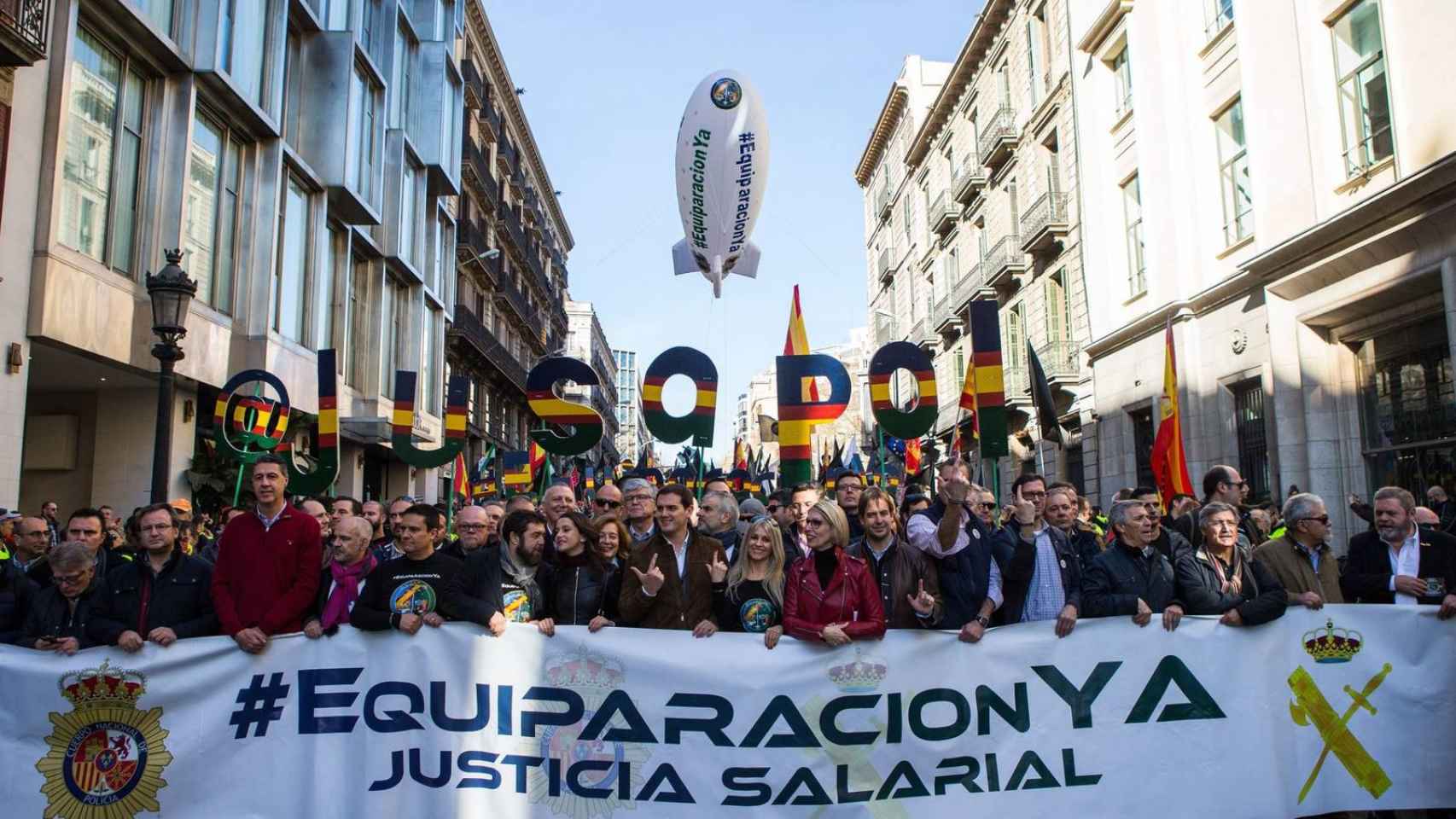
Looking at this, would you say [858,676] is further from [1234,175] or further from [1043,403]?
[1234,175]

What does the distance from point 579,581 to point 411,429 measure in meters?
9.55

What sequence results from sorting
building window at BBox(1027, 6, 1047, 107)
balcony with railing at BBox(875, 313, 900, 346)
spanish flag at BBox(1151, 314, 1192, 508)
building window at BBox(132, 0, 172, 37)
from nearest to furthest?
spanish flag at BBox(1151, 314, 1192, 508)
building window at BBox(132, 0, 172, 37)
building window at BBox(1027, 6, 1047, 107)
balcony with railing at BBox(875, 313, 900, 346)

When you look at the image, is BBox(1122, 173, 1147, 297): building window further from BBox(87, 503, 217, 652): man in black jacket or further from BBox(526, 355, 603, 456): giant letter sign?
BBox(87, 503, 217, 652): man in black jacket

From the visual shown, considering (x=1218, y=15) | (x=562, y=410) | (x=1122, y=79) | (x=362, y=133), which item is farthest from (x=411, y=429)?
(x=1122, y=79)

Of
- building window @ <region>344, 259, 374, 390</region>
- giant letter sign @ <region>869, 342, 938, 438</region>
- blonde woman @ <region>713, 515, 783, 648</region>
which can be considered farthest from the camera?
building window @ <region>344, 259, 374, 390</region>

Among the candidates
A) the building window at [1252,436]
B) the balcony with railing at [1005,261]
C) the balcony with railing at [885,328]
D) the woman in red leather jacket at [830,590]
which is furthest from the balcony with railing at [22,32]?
the balcony with railing at [885,328]

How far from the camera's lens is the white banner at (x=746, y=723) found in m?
5.11

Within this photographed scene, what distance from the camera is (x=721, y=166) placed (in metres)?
13.9

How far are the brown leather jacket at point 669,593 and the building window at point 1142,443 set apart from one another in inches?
665

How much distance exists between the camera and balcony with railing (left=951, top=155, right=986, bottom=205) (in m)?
32.2

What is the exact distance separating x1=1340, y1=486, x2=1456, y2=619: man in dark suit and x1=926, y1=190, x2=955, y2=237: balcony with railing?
30171mm

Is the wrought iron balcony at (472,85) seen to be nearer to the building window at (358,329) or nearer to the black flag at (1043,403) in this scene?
the building window at (358,329)

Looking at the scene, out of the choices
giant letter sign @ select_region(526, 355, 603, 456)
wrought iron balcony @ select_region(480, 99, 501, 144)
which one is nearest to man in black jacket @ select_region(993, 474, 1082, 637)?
giant letter sign @ select_region(526, 355, 603, 456)

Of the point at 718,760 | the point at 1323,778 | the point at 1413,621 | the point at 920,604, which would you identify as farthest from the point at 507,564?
the point at 1413,621
